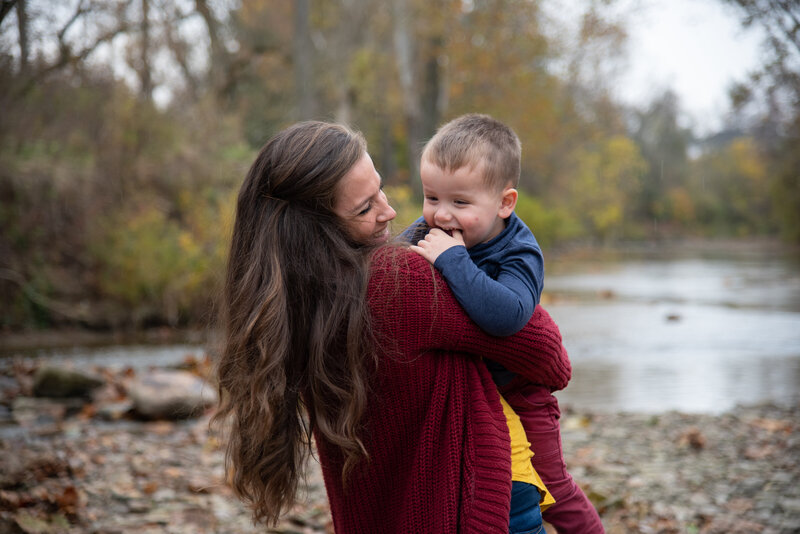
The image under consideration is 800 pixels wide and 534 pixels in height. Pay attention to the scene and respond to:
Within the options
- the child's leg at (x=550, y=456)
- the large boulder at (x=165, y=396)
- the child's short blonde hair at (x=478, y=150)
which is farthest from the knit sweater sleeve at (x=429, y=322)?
the large boulder at (x=165, y=396)

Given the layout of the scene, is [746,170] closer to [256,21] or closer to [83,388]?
[256,21]

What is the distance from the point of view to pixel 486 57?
24062 millimetres

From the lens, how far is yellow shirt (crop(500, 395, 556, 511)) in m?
2.01

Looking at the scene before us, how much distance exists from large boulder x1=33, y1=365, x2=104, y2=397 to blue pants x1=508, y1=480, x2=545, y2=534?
262 inches

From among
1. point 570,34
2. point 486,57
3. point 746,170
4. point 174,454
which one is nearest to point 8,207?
point 174,454

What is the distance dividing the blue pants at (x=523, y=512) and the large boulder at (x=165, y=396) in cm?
507

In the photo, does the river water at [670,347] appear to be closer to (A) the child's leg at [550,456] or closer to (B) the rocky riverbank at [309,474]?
(B) the rocky riverbank at [309,474]

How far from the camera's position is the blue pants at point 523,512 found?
2.01 meters

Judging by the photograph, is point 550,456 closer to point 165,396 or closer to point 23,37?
point 23,37

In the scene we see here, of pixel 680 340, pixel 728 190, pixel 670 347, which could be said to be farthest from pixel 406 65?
pixel 728 190

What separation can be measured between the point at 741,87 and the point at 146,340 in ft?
30.0

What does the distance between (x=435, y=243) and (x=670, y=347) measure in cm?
925

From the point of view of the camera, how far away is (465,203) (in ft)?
7.22

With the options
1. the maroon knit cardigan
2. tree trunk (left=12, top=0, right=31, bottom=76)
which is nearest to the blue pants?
the maroon knit cardigan
